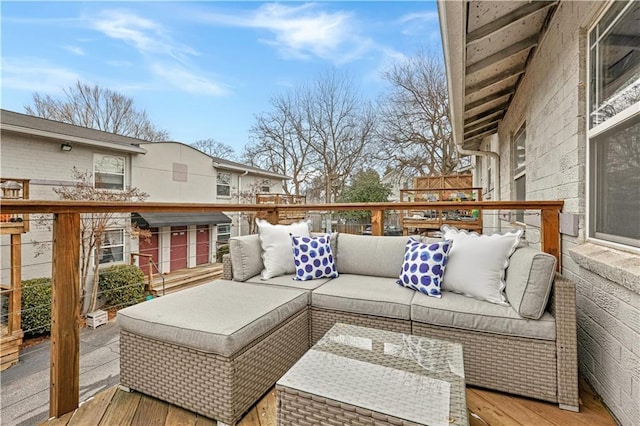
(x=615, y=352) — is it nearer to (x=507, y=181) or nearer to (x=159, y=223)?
(x=507, y=181)

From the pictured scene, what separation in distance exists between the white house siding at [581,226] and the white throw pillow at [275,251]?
6.70 feet

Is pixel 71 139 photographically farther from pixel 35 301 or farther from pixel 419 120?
pixel 419 120

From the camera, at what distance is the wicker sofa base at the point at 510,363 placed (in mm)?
1705

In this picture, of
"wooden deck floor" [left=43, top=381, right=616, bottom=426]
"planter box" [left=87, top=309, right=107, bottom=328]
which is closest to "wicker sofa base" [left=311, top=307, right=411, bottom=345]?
"wooden deck floor" [left=43, top=381, right=616, bottom=426]

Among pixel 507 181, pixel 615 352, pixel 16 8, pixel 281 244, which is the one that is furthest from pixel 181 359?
pixel 16 8

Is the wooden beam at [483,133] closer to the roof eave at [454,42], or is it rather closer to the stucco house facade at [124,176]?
the roof eave at [454,42]

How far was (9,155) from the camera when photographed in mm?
6383

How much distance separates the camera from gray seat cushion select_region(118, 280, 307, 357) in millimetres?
1543

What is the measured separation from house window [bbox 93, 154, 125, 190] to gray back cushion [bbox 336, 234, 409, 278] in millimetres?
7783

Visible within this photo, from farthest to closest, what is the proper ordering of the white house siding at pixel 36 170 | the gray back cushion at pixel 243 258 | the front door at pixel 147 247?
the front door at pixel 147 247, the white house siding at pixel 36 170, the gray back cushion at pixel 243 258

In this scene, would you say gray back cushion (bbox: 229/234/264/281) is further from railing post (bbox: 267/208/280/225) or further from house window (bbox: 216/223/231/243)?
house window (bbox: 216/223/231/243)

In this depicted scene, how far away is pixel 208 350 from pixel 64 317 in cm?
82

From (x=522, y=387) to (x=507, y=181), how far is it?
3823 millimetres

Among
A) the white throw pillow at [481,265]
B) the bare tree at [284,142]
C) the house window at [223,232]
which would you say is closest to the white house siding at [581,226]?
the white throw pillow at [481,265]
